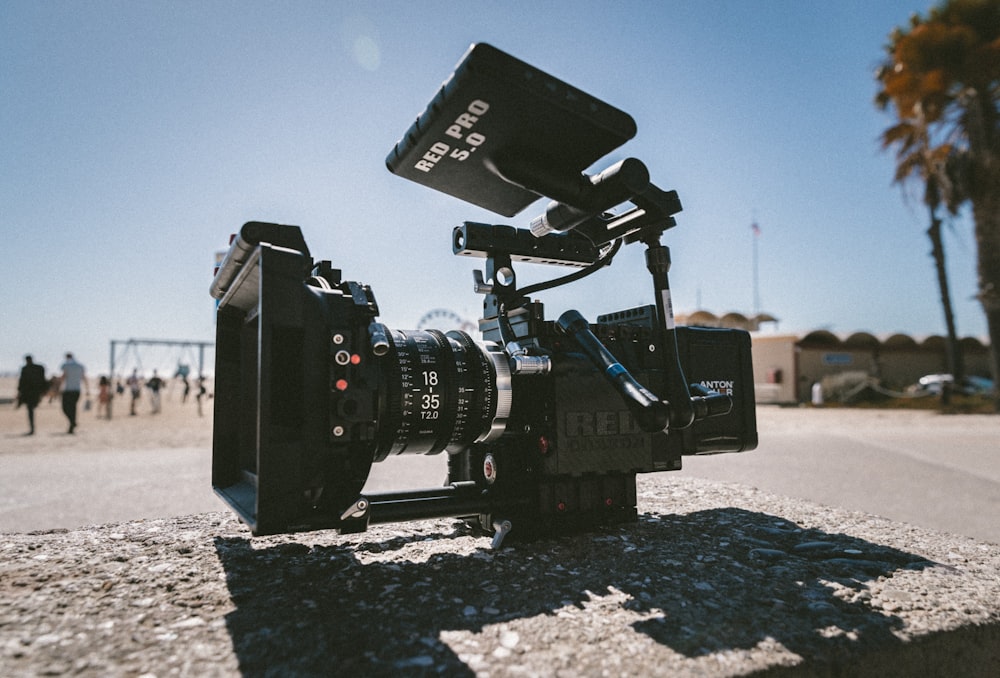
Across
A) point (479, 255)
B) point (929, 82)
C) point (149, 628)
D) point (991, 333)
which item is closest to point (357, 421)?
point (149, 628)

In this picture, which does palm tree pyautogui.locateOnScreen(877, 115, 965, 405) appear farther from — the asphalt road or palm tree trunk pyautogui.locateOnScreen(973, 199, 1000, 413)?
the asphalt road

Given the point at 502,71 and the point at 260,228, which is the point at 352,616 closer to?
the point at 260,228

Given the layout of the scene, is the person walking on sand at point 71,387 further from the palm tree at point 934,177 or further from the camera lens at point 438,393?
the palm tree at point 934,177

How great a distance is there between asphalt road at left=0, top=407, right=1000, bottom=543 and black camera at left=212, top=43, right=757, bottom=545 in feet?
5.52

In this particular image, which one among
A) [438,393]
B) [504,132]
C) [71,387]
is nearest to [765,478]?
[438,393]

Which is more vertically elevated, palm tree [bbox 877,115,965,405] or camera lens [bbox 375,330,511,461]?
palm tree [bbox 877,115,965,405]

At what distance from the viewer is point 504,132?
168 cm

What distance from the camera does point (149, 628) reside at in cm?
143

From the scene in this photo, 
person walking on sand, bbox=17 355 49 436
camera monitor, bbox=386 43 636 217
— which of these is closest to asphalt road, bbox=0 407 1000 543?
camera monitor, bbox=386 43 636 217

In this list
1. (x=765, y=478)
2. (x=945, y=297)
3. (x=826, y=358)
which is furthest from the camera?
(x=826, y=358)

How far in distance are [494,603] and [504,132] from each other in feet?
4.39

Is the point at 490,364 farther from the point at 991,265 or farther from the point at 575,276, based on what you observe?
the point at 991,265

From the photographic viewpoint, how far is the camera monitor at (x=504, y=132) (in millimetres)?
1501

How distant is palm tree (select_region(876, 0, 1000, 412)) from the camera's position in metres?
12.2
